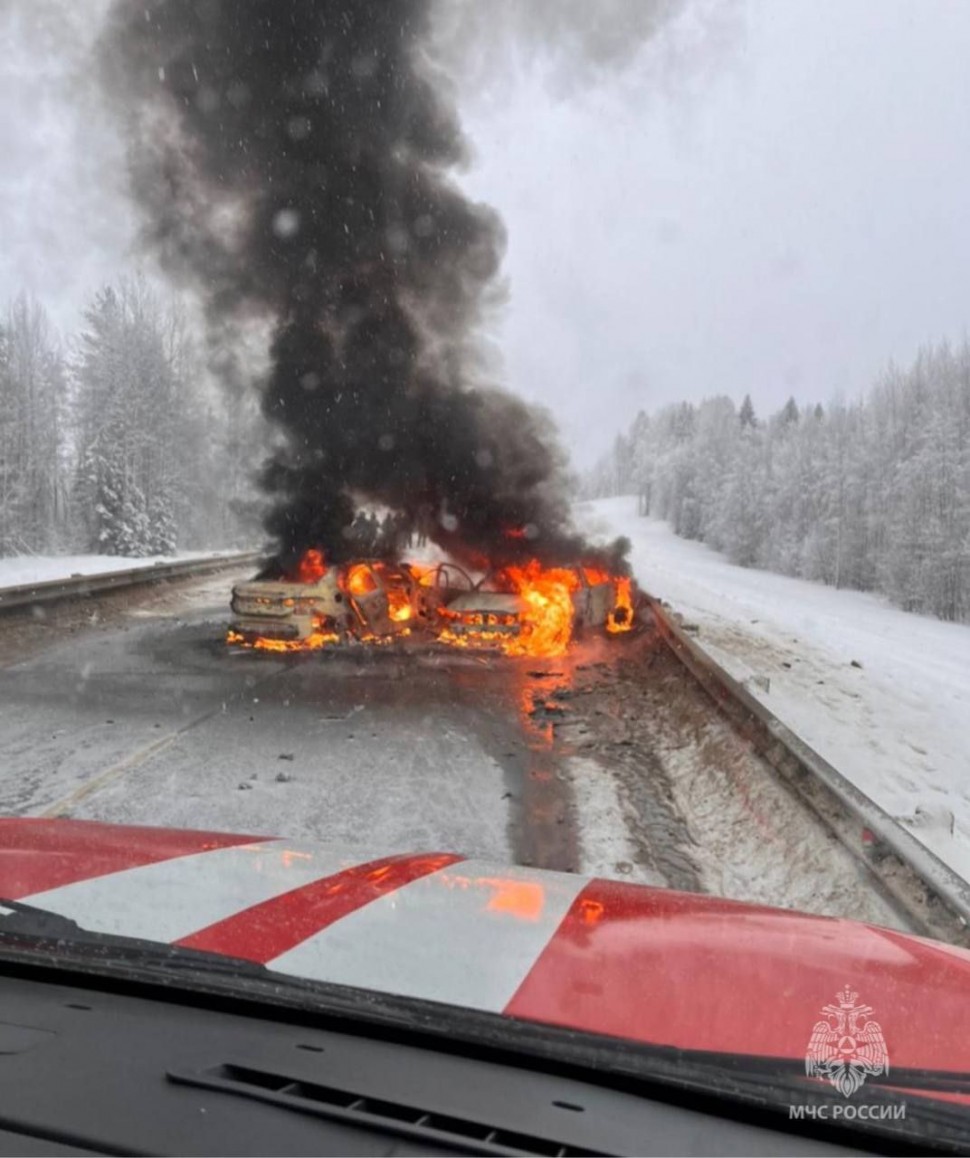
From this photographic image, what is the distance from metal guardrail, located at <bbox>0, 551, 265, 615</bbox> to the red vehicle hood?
500 inches

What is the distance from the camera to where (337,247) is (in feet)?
64.4

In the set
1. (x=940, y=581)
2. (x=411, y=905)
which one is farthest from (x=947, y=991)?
(x=940, y=581)

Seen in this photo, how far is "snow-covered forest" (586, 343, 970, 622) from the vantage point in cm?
3431

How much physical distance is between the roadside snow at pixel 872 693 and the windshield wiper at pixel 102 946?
4.17 m

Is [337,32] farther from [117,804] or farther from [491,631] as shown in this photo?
[117,804]

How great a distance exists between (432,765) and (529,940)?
4.81 meters

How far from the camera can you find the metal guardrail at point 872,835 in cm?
372

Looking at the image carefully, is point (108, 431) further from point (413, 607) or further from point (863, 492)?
point (863, 492)

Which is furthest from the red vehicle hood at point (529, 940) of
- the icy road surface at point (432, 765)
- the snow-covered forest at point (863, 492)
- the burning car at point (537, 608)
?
the snow-covered forest at point (863, 492)

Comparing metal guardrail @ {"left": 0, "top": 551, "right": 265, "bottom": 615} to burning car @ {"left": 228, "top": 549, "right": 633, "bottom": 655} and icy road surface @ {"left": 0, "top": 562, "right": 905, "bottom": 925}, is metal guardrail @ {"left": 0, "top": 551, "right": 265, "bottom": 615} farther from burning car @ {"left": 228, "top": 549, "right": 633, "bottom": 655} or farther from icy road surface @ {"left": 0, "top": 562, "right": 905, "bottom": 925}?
burning car @ {"left": 228, "top": 549, "right": 633, "bottom": 655}

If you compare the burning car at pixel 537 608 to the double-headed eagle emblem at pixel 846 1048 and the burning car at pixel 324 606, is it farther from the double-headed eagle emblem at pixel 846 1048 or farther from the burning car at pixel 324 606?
the double-headed eagle emblem at pixel 846 1048

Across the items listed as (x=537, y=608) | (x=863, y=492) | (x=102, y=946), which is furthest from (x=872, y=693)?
(x=863, y=492)

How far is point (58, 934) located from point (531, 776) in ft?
16.2

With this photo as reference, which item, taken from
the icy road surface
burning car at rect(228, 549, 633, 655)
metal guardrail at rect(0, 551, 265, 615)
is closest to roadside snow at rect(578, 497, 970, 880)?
the icy road surface
